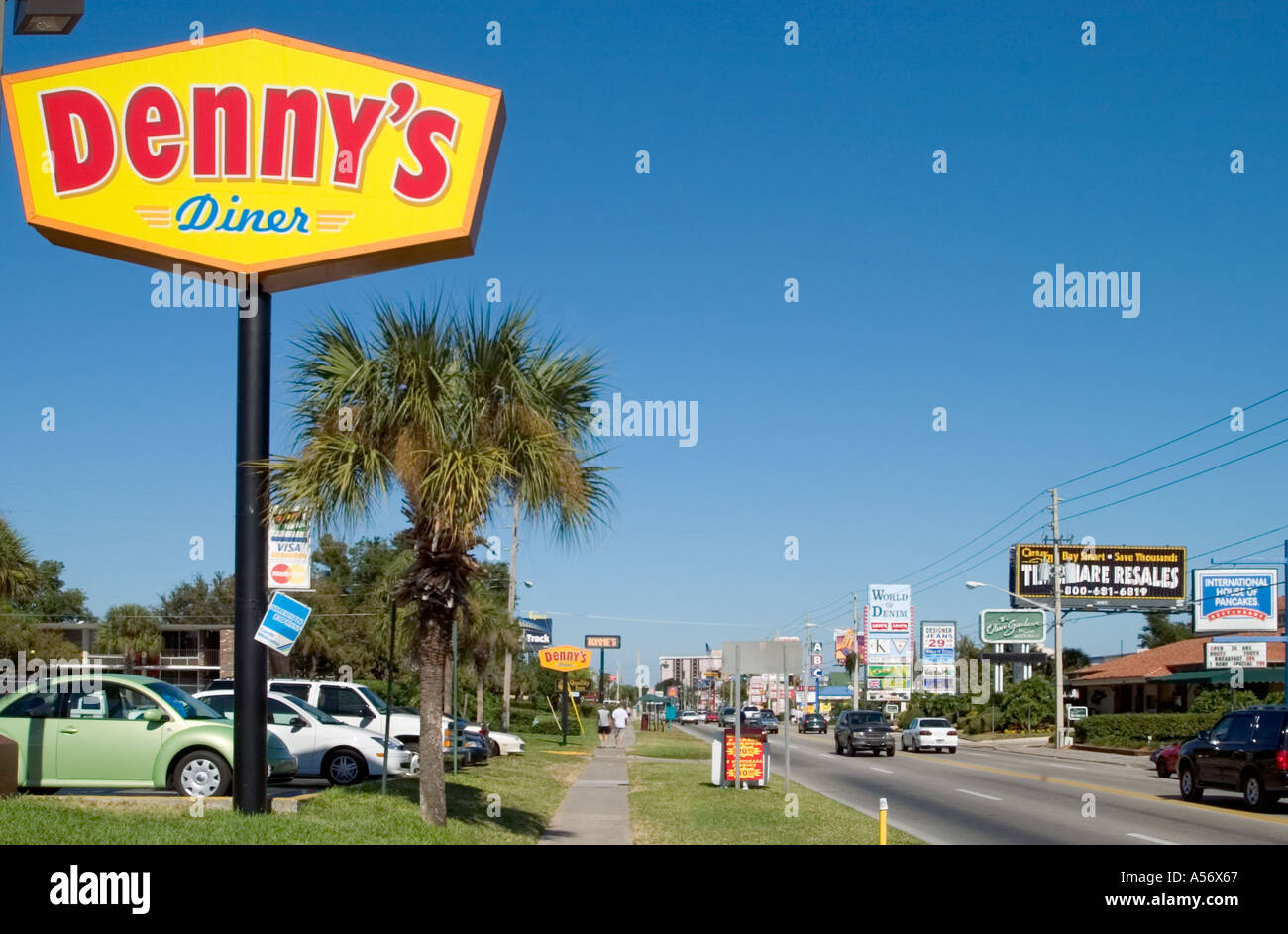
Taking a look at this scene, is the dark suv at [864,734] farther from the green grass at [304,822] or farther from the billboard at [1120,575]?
the billboard at [1120,575]

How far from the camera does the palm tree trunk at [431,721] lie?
1415 centimetres

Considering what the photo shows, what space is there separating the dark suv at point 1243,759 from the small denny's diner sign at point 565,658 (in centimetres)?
2681

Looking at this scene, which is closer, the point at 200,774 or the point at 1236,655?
the point at 200,774

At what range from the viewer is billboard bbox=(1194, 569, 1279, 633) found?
62.1 m

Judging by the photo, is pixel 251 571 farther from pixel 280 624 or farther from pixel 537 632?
pixel 537 632

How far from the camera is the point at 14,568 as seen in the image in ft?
88.3

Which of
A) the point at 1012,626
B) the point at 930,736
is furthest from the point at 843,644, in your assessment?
the point at 930,736

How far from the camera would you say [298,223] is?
14.4 meters

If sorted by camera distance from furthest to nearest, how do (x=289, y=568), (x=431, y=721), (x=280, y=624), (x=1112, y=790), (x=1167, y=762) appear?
(x=1167, y=762), (x=1112, y=790), (x=289, y=568), (x=431, y=721), (x=280, y=624)

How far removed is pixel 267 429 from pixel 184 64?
416cm

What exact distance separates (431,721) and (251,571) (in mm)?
2575

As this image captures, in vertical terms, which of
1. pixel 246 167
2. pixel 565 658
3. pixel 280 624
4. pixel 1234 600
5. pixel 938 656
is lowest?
pixel 938 656

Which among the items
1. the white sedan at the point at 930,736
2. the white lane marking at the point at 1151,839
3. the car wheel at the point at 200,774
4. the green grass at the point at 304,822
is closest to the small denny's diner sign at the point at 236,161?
the car wheel at the point at 200,774
